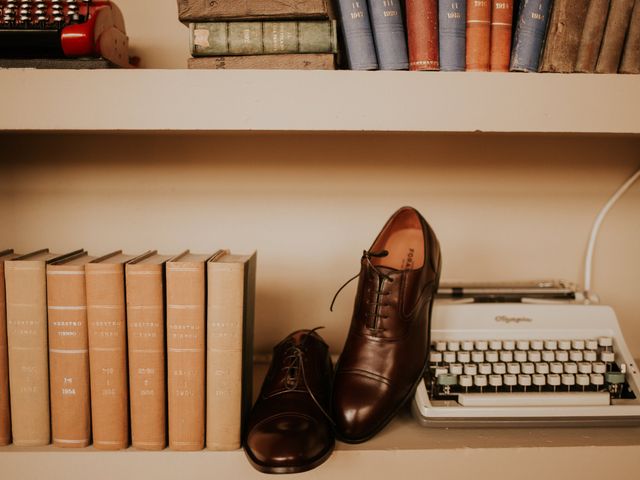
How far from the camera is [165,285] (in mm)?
718

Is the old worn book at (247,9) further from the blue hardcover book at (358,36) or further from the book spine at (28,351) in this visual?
the book spine at (28,351)

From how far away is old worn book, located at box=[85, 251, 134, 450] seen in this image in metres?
0.70

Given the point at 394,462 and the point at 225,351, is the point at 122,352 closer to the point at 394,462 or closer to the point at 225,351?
the point at 225,351

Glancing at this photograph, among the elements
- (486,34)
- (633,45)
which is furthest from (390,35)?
(633,45)

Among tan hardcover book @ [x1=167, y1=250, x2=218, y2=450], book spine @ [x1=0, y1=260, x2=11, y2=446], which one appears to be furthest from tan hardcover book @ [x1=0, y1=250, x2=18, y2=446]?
tan hardcover book @ [x1=167, y1=250, x2=218, y2=450]

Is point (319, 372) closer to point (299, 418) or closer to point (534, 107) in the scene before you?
point (299, 418)

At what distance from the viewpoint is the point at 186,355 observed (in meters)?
0.71

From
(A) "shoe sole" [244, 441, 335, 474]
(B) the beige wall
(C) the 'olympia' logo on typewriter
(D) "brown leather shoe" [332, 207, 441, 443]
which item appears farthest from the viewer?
(B) the beige wall

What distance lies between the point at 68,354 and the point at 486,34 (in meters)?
0.79

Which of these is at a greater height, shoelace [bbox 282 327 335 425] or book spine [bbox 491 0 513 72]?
book spine [bbox 491 0 513 72]

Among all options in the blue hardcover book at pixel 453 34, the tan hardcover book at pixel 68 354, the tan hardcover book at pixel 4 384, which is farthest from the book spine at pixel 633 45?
the tan hardcover book at pixel 4 384

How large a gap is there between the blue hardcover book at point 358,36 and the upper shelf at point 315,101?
0.05 meters

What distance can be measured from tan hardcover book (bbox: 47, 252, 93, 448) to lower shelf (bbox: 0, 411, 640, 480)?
3 centimetres

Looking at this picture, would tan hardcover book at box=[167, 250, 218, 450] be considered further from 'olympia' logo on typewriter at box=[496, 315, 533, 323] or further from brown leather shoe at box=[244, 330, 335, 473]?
'olympia' logo on typewriter at box=[496, 315, 533, 323]
